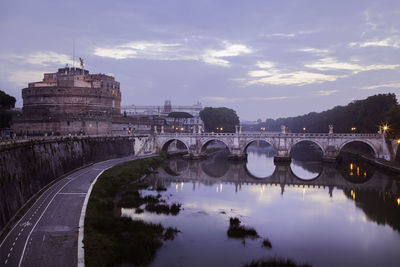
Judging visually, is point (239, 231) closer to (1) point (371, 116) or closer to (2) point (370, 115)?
(1) point (371, 116)

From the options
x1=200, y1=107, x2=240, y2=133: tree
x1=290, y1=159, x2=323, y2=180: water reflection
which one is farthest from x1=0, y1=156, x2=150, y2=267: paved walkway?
x1=200, y1=107, x2=240, y2=133: tree

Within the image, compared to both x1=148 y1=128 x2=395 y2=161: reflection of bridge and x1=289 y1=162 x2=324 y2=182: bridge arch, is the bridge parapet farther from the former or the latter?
x1=289 y1=162 x2=324 y2=182: bridge arch

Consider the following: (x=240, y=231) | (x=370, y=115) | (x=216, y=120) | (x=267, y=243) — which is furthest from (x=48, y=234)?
(x=216, y=120)

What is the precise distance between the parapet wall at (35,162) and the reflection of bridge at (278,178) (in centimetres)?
973

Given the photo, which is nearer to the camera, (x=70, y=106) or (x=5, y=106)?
(x=5, y=106)

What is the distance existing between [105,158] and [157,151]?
772 inches

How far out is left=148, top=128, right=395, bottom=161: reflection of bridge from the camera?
56.6 m

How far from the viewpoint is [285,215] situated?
28328mm

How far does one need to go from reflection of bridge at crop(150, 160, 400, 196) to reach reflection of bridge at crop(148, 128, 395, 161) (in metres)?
5.11

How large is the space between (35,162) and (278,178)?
33173mm

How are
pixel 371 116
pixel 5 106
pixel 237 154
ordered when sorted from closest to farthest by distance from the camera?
pixel 5 106, pixel 237 154, pixel 371 116

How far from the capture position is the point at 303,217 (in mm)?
27781

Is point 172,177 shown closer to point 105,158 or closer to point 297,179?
point 105,158

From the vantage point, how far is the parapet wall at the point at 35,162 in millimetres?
18859
